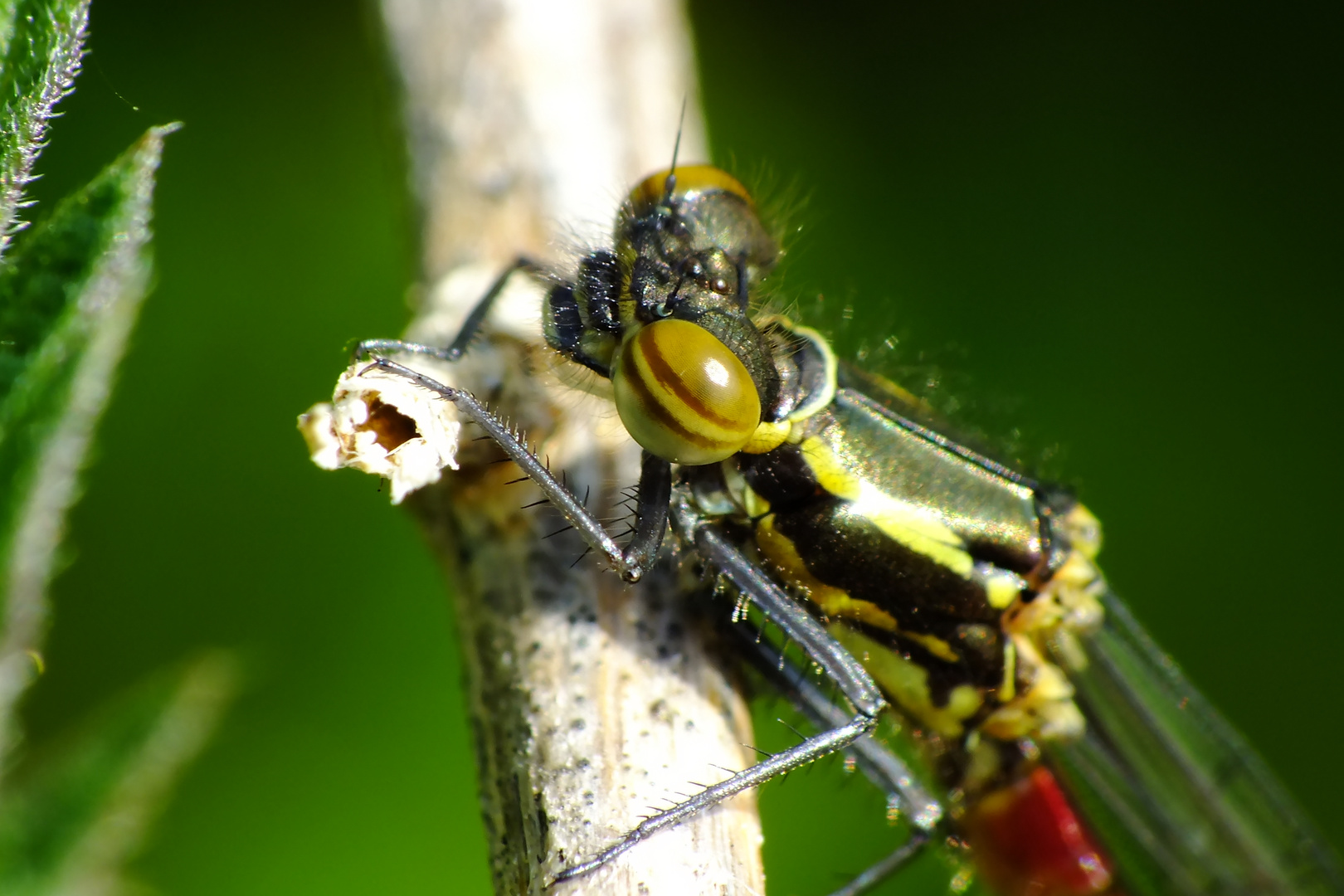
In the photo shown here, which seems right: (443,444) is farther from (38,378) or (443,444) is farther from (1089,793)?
(1089,793)

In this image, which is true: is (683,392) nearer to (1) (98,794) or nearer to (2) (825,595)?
(2) (825,595)

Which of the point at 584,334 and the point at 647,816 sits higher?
the point at 584,334

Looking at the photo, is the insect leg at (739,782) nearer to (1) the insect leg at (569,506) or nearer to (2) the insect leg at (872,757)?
(2) the insect leg at (872,757)

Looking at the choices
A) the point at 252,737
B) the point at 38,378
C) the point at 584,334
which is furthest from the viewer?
the point at 252,737

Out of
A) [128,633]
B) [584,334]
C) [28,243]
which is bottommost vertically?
[28,243]

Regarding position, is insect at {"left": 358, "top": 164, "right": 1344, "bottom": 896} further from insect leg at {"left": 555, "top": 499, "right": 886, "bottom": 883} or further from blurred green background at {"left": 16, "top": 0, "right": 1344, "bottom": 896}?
blurred green background at {"left": 16, "top": 0, "right": 1344, "bottom": 896}

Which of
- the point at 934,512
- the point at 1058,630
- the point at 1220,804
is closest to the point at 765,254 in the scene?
the point at 934,512

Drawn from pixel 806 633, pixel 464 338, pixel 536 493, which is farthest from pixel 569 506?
pixel 806 633

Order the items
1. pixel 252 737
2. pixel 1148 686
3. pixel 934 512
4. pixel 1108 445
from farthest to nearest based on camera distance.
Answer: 1. pixel 1108 445
2. pixel 252 737
3. pixel 1148 686
4. pixel 934 512

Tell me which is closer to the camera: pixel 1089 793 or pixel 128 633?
pixel 1089 793
